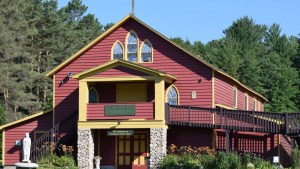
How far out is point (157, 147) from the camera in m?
35.6

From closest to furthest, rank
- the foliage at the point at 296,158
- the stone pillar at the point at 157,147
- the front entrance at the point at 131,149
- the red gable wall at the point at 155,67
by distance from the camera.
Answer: the foliage at the point at 296,158 < the stone pillar at the point at 157,147 < the red gable wall at the point at 155,67 < the front entrance at the point at 131,149

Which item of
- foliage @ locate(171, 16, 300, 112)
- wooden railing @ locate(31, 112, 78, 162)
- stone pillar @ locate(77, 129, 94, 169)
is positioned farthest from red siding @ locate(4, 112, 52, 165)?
foliage @ locate(171, 16, 300, 112)

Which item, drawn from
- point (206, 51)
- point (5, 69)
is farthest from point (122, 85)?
point (206, 51)

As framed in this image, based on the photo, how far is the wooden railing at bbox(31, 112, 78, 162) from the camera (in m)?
37.7

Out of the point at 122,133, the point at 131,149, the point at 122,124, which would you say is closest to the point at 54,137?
the point at 131,149

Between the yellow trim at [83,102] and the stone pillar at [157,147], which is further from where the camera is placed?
the yellow trim at [83,102]

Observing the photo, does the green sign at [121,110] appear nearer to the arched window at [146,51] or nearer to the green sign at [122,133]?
the green sign at [122,133]

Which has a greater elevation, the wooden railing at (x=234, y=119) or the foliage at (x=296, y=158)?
the wooden railing at (x=234, y=119)

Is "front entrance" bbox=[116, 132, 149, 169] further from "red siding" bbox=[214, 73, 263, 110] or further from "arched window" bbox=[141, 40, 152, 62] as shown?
"red siding" bbox=[214, 73, 263, 110]

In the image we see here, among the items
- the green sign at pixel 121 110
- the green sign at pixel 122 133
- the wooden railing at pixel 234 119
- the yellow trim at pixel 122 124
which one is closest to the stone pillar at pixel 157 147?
the yellow trim at pixel 122 124

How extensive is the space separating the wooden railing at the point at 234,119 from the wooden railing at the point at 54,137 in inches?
236

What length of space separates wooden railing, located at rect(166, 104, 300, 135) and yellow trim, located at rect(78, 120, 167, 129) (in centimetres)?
90

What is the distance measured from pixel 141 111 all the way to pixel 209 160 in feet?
15.9

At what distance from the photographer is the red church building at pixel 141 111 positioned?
35.7 metres
